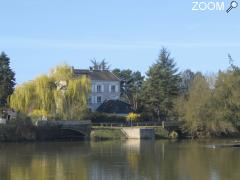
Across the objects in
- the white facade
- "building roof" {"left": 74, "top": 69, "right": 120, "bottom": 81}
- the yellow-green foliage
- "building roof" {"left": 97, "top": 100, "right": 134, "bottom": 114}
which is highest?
"building roof" {"left": 74, "top": 69, "right": 120, "bottom": 81}

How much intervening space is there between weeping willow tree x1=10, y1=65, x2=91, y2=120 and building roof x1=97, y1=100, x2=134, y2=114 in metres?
14.9

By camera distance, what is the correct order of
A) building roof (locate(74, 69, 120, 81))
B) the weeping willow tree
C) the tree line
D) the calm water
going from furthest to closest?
building roof (locate(74, 69, 120, 81)) → the weeping willow tree → the tree line → the calm water

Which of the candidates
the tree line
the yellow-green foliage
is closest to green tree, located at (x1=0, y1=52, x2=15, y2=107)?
the tree line

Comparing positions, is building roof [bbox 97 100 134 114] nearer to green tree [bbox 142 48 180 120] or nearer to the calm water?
green tree [bbox 142 48 180 120]

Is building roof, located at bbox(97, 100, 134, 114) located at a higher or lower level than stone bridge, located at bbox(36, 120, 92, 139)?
higher

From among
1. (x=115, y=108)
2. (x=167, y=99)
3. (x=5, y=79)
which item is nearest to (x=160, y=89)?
(x=167, y=99)

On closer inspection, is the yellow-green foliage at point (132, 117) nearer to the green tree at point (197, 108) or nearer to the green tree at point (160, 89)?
the green tree at point (160, 89)

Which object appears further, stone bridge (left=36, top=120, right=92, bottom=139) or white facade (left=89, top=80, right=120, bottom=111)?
white facade (left=89, top=80, right=120, bottom=111)

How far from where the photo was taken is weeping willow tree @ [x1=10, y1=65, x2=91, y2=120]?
82500 millimetres

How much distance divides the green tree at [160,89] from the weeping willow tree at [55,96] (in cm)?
1389

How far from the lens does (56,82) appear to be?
8462 centimetres

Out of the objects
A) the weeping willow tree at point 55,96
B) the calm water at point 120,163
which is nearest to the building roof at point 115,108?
the weeping willow tree at point 55,96

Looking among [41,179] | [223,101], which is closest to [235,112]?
[223,101]

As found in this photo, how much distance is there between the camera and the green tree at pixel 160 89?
94438 millimetres
